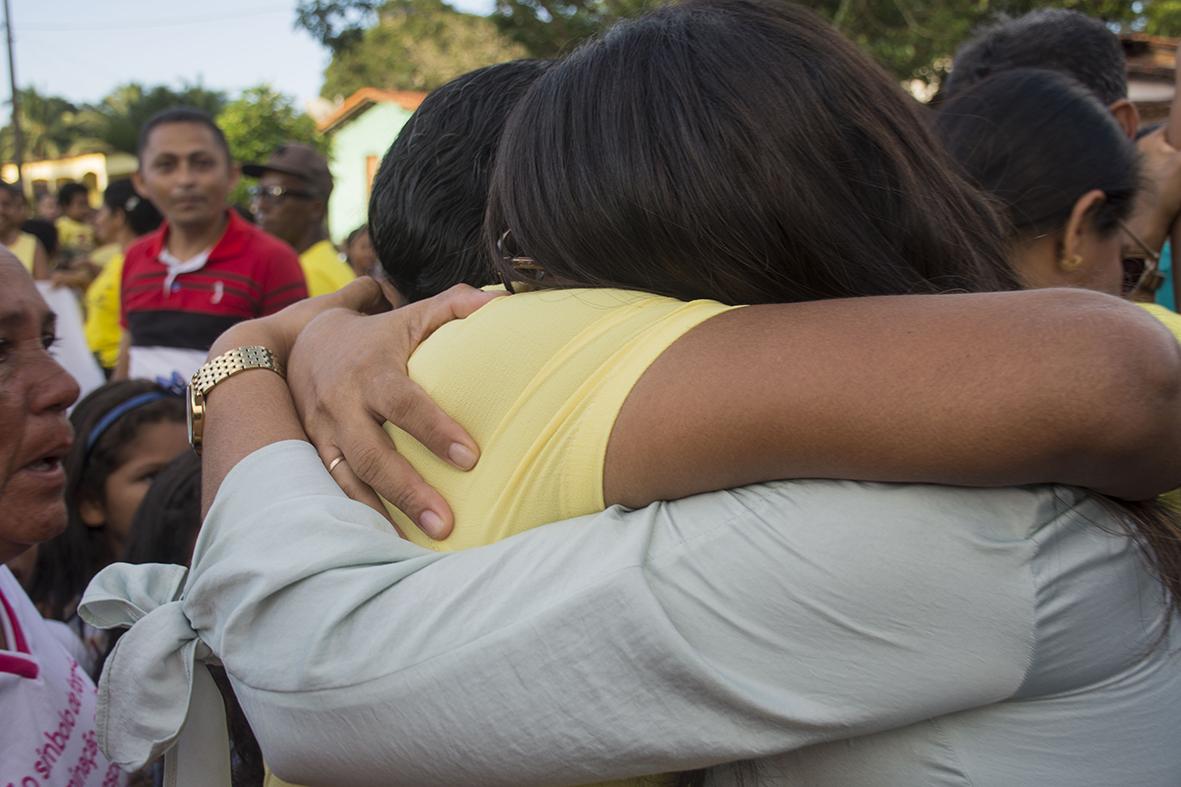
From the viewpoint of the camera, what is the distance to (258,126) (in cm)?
2636

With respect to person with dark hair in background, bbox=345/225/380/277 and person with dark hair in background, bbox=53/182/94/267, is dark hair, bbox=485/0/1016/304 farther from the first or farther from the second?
person with dark hair in background, bbox=53/182/94/267

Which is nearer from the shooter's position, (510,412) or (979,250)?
(510,412)

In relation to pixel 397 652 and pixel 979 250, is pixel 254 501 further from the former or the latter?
pixel 979 250

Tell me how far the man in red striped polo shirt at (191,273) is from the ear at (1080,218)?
11.4 ft

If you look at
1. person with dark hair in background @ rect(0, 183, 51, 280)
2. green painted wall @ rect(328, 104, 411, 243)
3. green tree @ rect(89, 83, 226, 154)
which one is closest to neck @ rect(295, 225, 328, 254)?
person with dark hair in background @ rect(0, 183, 51, 280)

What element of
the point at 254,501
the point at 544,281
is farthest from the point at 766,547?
the point at 254,501

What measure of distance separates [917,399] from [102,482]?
2960 millimetres

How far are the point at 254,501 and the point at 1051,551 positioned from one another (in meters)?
0.87

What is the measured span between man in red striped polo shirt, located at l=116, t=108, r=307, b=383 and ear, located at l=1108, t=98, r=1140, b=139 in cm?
335

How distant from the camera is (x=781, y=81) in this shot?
118cm

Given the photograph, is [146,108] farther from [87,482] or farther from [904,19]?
[87,482]

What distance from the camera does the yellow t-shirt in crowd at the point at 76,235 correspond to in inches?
547

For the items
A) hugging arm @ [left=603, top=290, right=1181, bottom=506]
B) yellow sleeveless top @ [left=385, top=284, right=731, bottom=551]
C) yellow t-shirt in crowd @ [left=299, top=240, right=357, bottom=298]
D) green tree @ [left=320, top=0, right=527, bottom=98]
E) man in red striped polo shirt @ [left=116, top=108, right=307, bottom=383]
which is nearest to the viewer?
hugging arm @ [left=603, top=290, right=1181, bottom=506]

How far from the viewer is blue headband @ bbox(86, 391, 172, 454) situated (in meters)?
3.34
